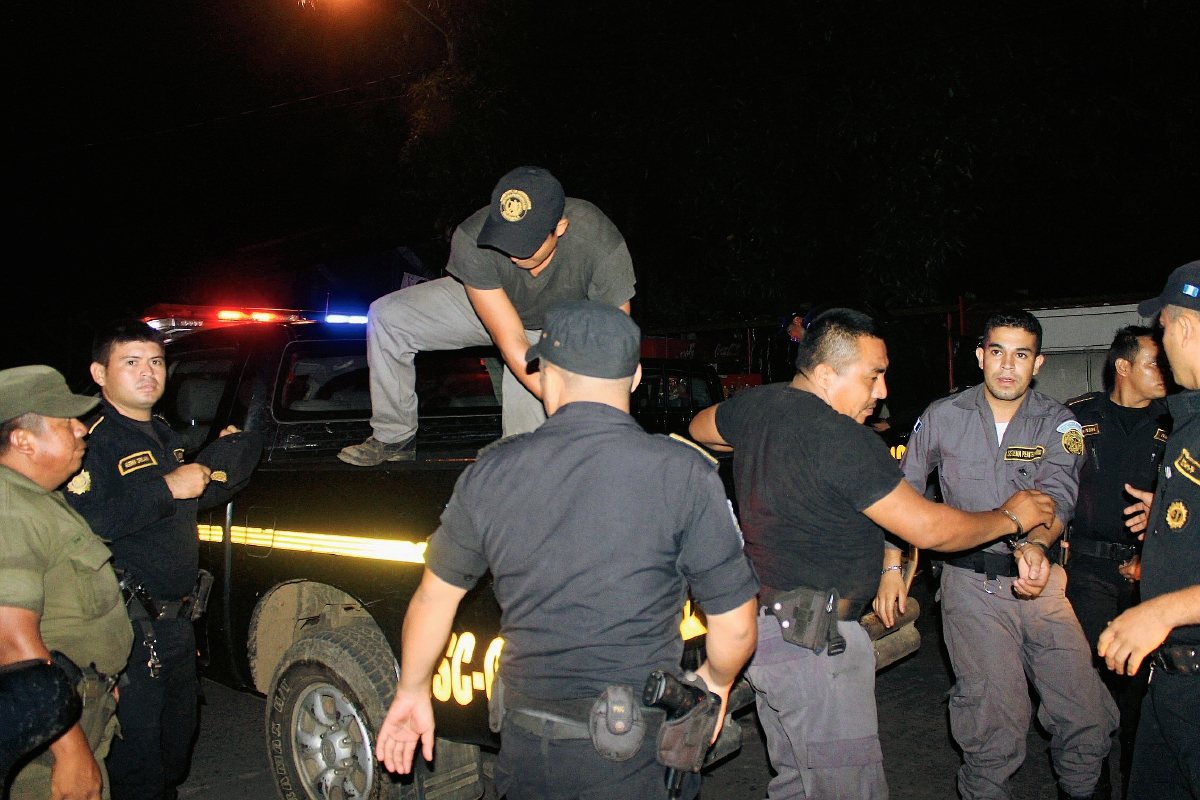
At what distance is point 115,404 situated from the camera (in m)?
3.48

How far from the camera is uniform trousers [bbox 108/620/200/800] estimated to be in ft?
10.3

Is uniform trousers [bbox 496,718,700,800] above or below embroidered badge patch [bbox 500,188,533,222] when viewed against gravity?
below

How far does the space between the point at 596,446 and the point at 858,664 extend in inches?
53.8

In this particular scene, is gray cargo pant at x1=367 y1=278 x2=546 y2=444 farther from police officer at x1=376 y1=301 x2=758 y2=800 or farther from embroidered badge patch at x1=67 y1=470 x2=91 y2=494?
police officer at x1=376 y1=301 x2=758 y2=800

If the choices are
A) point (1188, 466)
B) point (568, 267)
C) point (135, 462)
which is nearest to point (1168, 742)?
point (1188, 466)

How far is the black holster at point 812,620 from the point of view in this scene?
2682 millimetres

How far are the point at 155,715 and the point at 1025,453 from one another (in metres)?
3.67

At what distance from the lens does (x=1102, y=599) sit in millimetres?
4027

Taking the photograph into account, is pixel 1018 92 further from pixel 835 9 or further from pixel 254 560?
pixel 254 560

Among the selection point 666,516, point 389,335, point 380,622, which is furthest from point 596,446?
point 389,335

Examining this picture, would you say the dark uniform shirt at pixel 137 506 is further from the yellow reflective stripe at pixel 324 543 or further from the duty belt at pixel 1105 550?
the duty belt at pixel 1105 550

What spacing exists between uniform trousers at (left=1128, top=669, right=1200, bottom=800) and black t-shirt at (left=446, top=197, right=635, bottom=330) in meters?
2.23

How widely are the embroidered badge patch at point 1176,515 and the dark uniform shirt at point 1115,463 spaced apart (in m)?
1.57

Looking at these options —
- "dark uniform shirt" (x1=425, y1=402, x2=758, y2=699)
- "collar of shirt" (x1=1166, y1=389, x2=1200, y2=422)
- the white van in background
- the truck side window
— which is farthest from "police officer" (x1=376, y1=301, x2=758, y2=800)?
the white van in background
